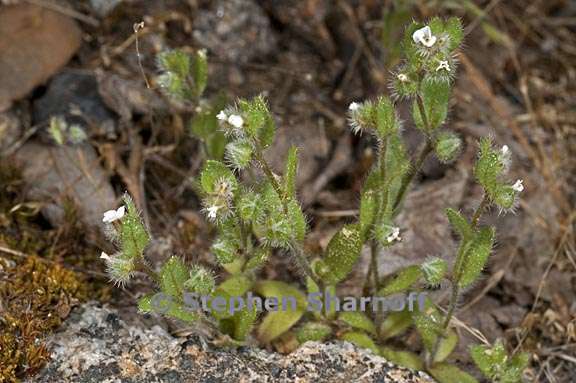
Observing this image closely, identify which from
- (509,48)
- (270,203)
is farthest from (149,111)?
(509,48)

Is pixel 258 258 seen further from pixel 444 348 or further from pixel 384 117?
pixel 444 348

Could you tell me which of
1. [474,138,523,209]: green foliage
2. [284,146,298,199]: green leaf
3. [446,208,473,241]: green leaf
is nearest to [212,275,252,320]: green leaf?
[284,146,298,199]: green leaf

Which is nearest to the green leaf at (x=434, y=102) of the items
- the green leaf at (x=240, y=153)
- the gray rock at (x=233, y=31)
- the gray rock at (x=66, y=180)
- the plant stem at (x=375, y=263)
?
the plant stem at (x=375, y=263)

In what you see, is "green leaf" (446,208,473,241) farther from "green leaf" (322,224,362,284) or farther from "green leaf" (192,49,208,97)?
"green leaf" (192,49,208,97)

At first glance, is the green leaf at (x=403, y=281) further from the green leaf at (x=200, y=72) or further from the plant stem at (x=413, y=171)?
the green leaf at (x=200, y=72)

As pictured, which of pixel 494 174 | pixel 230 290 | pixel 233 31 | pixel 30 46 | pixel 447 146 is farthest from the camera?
pixel 233 31

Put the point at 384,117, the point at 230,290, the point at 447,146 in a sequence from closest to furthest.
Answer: the point at 384,117, the point at 447,146, the point at 230,290

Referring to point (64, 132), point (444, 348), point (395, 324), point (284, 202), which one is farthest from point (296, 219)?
point (64, 132)
